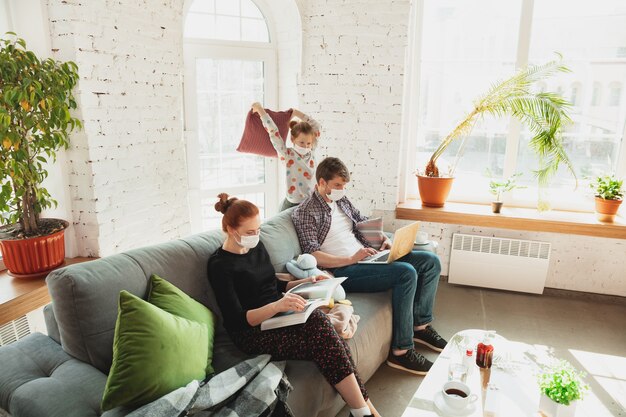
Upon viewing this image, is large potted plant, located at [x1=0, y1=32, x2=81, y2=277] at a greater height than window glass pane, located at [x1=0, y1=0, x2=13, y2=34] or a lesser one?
lesser

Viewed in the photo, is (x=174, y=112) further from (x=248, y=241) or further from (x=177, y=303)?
(x=177, y=303)

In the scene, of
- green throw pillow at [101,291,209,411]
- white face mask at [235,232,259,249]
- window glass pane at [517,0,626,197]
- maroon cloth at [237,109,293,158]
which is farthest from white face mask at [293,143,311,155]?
window glass pane at [517,0,626,197]

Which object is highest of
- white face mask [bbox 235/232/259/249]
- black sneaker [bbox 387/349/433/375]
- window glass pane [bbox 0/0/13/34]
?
window glass pane [bbox 0/0/13/34]

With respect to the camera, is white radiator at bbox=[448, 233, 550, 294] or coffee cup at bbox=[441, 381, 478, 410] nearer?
coffee cup at bbox=[441, 381, 478, 410]

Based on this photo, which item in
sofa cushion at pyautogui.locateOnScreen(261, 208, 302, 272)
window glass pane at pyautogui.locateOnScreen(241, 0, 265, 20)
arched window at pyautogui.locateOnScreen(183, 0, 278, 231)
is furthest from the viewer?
window glass pane at pyautogui.locateOnScreen(241, 0, 265, 20)

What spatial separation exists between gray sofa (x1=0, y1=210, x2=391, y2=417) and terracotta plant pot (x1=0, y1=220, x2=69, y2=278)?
544mm

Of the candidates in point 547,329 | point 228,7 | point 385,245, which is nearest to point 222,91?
point 228,7

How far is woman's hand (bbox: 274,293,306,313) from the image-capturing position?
1.87m

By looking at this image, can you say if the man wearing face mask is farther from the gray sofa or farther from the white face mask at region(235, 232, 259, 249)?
the white face mask at region(235, 232, 259, 249)

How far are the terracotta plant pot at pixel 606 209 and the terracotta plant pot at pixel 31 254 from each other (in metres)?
3.49

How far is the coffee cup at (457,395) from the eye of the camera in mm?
1596

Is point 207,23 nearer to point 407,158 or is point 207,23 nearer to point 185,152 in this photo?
point 185,152

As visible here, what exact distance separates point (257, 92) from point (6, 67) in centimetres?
204

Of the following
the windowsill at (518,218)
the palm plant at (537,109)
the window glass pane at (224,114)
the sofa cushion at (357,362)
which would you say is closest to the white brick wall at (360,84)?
the windowsill at (518,218)
